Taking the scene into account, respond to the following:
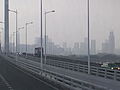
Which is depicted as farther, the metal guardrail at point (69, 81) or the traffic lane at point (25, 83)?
the traffic lane at point (25, 83)

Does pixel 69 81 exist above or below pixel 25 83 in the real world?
above

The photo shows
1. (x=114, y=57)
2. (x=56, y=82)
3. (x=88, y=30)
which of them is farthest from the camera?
(x=114, y=57)

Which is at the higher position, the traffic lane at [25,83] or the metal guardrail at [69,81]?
the metal guardrail at [69,81]

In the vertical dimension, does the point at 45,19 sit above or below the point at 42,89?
above

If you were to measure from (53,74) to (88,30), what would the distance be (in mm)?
6417

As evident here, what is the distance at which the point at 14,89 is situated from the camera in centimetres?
2312

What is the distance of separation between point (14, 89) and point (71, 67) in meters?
24.3

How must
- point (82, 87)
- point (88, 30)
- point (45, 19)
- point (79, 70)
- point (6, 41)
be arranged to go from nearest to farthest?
point (82, 87), point (88, 30), point (79, 70), point (45, 19), point (6, 41)

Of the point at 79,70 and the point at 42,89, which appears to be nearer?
the point at 42,89

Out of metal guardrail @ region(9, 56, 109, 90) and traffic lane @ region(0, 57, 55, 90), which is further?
traffic lane @ region(0, 57, 55, 90)

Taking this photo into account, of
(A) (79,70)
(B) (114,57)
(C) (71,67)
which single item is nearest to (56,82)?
(B) (114,57)

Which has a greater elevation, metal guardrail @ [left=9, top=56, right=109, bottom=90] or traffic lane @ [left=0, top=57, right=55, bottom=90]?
metal guardrail @ [left=9, top=56, right=109, bottom=90]

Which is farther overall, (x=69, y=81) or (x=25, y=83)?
(x=25, y=83)

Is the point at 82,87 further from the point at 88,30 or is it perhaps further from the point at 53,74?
the point at 88,30
